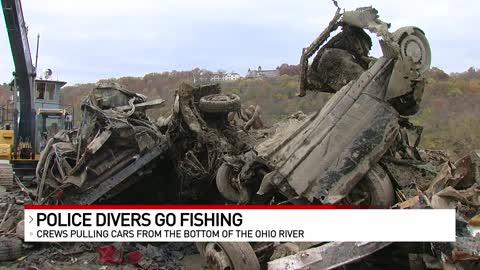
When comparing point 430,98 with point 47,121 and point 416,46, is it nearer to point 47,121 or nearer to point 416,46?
point 47,121

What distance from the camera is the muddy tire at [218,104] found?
6.76 metres

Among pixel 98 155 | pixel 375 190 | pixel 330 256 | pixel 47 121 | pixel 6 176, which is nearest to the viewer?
pixel 330 256

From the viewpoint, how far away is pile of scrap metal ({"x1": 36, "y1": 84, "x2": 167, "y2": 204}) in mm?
6555

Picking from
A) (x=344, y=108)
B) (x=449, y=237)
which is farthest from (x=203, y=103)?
(x=449, y=237)

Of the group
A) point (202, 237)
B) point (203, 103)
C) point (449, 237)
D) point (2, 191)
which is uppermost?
point (203, 103)

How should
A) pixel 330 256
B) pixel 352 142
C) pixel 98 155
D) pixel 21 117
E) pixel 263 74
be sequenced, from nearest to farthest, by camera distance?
pixel 330 256, pixel 352 142, pixel 98 155, pixel 21 117, pixel 263 74

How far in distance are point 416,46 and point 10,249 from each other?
4700mm

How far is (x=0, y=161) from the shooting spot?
10734mm

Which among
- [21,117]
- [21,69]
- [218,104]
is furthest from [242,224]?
[21,117]

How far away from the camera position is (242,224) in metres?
4.72

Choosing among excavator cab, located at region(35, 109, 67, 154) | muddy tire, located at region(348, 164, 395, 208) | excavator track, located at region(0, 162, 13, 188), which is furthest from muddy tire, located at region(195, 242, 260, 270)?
excavator cab, located at region(35, 109, 67, 154)

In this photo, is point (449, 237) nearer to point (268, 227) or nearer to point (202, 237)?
point (268, 227)

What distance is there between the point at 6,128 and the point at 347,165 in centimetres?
1020

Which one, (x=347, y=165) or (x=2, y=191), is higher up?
(x=347, y=165)
